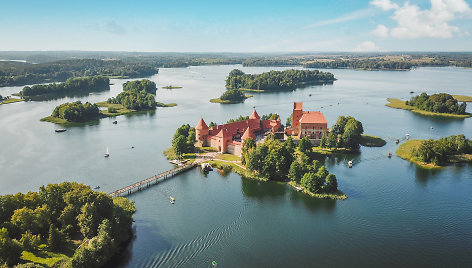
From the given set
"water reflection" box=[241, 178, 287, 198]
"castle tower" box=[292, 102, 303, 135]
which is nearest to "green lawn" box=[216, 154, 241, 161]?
"water reflection" box=[241, 178, 287, 198]

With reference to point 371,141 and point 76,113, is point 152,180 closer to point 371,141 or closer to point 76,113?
point 371,141

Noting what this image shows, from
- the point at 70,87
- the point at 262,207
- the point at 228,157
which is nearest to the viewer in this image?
the point at 262,207

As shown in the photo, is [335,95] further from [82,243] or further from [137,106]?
[82,243]

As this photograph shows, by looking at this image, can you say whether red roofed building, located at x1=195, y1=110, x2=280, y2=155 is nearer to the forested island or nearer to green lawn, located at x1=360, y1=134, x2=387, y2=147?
green lawn, located at x1=360, y1=134, x2=387, y2=147

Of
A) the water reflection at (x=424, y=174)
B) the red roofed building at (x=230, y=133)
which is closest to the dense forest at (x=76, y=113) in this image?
the red roofed building at (x=230, y=133)

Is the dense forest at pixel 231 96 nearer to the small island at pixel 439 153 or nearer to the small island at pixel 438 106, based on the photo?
the small island at pixel 438 106

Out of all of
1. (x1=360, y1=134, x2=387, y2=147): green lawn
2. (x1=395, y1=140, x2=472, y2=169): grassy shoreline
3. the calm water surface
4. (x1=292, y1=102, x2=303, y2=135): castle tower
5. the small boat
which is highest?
(x1=292, y1=102, x2=303, y2=135): castle tower

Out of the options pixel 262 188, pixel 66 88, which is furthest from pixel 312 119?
pixel 66 88
